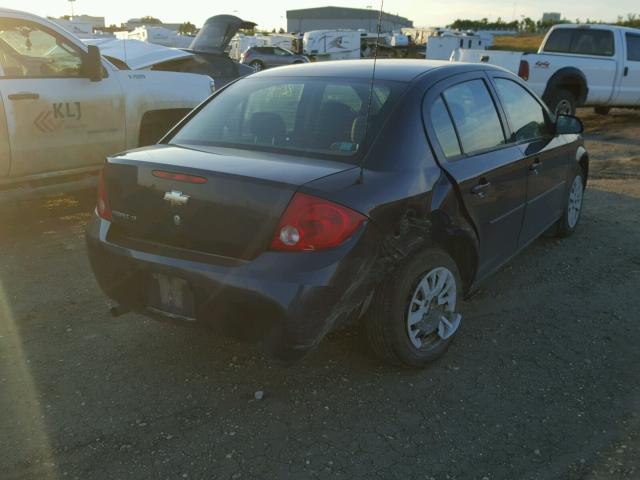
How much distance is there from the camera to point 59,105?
563 cm

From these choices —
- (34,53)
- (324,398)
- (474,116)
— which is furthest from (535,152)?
(34,53)

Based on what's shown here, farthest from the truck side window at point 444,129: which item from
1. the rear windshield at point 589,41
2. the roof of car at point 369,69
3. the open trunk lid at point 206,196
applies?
the rear windshield at point 589,41

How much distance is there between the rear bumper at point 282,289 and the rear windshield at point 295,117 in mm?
618

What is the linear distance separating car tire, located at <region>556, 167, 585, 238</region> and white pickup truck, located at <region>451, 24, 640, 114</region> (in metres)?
7.10

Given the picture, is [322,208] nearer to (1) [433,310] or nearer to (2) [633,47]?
(1) [433,310]

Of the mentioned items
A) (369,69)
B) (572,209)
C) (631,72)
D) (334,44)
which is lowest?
(572,209)

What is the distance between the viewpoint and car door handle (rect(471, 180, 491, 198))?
11.6ft

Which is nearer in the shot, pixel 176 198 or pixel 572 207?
pixel 176 198

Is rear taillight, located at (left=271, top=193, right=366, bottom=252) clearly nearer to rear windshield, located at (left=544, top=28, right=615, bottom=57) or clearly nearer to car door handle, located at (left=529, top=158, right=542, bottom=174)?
car door handle, located at (left=529, top=158, right=542, bottom=174)

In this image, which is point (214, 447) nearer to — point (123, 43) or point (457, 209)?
point (457, 209)

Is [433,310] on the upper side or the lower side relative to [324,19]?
lower

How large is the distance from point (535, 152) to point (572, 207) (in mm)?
1470

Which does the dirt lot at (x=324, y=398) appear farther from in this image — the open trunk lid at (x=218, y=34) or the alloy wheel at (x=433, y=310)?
the open trunk lid at (x=218, y=34)

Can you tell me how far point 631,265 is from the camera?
5020 millimetres
